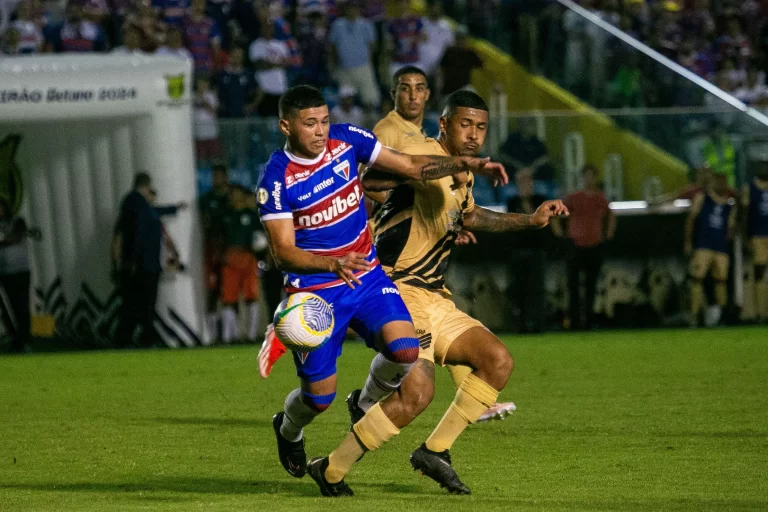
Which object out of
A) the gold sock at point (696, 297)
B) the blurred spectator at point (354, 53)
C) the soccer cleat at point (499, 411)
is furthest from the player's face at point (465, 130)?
the blurred spectator at point (354, 53)

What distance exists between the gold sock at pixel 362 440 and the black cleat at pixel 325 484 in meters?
0.02

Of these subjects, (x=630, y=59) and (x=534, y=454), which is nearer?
(x=534, y=454)

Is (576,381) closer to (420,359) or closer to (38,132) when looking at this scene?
(420,359)

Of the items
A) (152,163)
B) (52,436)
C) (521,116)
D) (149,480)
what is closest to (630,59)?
(521,116)

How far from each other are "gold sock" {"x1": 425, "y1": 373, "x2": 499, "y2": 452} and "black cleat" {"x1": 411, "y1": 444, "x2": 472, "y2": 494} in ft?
0.30

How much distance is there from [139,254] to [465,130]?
9.69m

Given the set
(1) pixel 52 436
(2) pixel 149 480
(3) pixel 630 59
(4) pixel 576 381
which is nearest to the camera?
(2) pixel 149 480

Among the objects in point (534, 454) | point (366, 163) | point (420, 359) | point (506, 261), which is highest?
point (366, 163)

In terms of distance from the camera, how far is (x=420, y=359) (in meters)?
7.12

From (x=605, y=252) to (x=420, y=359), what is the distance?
39.0ft

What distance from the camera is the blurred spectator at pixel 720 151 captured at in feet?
61.2

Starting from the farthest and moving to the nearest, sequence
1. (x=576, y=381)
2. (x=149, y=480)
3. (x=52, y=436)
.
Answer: (x=576, y=381) → (x=52, y=436) → (x=149, y=480)

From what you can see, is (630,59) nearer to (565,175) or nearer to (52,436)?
(565,175)

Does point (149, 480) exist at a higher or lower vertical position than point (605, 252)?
higher
